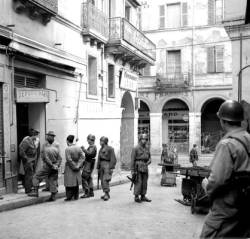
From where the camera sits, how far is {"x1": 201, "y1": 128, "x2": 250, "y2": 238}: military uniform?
3568 millimetres

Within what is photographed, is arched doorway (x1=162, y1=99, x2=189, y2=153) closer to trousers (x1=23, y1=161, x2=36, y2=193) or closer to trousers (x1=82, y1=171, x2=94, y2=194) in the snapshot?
trousers (x1=82, y1=171, x2=94, y2=194)

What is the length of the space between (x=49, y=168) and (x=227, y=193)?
7.68 meters

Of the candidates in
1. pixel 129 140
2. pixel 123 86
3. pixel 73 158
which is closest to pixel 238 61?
pixel 73 158

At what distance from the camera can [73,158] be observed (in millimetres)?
10922

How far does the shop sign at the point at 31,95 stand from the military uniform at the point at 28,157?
1.09 m

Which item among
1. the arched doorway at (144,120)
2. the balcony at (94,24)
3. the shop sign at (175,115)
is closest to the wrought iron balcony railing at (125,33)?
the balcony at (94,24)

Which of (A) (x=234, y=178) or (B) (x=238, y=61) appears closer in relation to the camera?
(A) (x=234, y=178)

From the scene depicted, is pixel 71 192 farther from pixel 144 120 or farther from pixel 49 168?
pixel 144 120

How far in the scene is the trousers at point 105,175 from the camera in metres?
11.1

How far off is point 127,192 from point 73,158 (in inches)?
106

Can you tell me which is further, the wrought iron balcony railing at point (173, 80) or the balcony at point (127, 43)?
the wrought iron balcony railing at point (173, 80)

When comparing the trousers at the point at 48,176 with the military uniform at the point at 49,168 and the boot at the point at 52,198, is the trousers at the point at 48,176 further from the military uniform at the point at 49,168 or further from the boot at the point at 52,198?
the boot at the point at 52,198

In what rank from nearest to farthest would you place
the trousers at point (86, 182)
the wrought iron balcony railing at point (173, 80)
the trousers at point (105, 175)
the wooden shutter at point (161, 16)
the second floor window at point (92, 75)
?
the trousers at point (105, 175) < the trousers at point (86, 182) < the second floor window at point (92, 75) < the wrought iron balcony railing at point (173, 80) < the wooden shutter at point (161, 16)

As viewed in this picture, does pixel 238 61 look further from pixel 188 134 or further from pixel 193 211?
pixel 188 134
